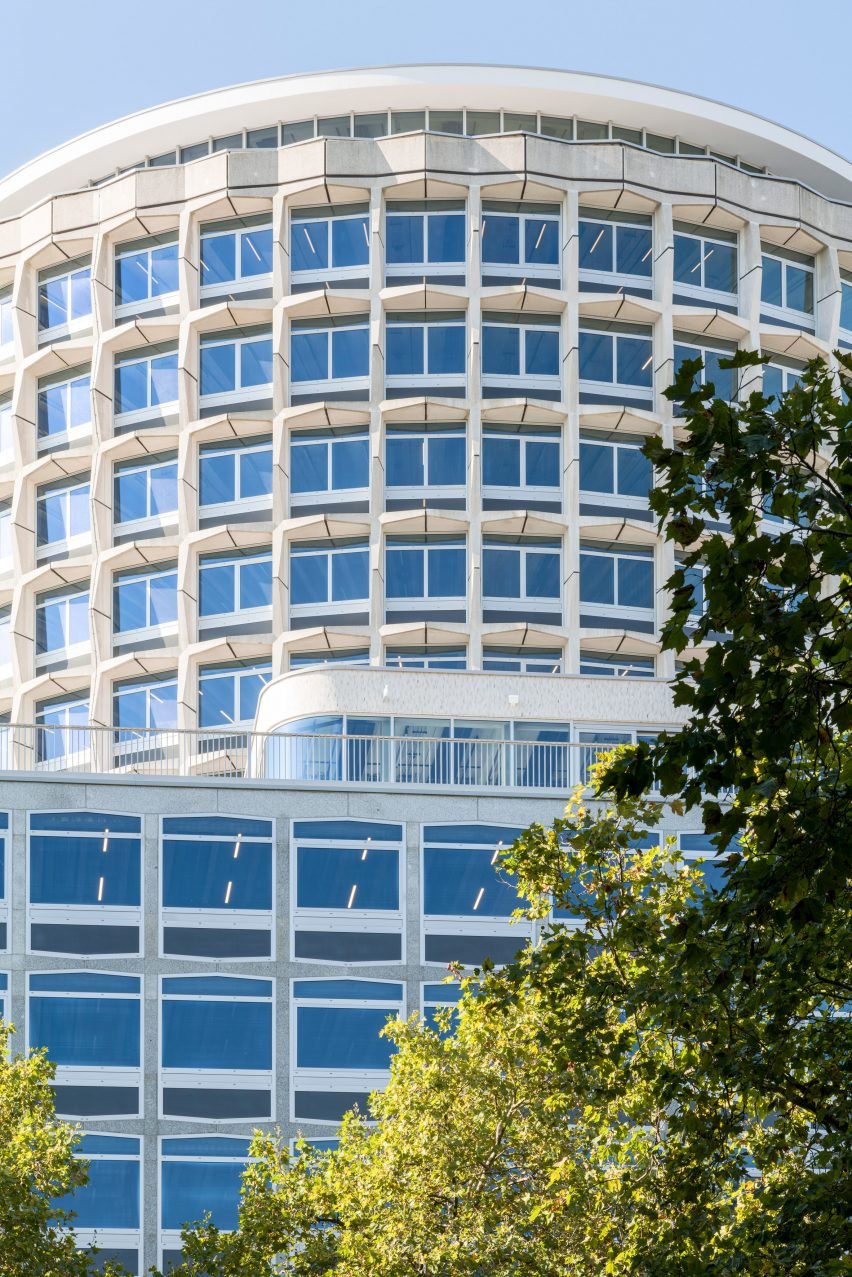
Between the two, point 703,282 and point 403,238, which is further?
point 703,282


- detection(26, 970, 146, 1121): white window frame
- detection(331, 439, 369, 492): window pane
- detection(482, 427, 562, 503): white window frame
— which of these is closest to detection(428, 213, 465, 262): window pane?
detection(482, 427, 562, 503): white window frame

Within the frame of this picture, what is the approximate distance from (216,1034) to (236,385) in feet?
76.3

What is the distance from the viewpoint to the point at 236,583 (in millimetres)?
57875

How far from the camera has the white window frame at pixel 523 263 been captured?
195ft

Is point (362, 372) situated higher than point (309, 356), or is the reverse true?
point (309, 356)

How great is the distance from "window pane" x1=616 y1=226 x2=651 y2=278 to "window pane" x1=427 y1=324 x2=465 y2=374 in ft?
17.6

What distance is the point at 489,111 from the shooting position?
61938mm

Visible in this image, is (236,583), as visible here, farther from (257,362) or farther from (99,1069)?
(99,1069)

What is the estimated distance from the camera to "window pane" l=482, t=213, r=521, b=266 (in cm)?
5959

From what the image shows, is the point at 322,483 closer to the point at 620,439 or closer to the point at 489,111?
the point at 620,439

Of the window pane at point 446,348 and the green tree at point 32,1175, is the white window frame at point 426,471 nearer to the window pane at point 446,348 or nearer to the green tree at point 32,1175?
the window pane at point 446,348

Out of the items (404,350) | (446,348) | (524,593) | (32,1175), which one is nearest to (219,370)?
(404,350)

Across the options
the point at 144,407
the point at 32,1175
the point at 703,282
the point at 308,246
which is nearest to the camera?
the point at 32,1175

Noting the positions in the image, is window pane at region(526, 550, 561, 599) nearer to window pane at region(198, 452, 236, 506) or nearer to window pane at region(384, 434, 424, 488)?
window pane at region(384, 434, 424, 488)
